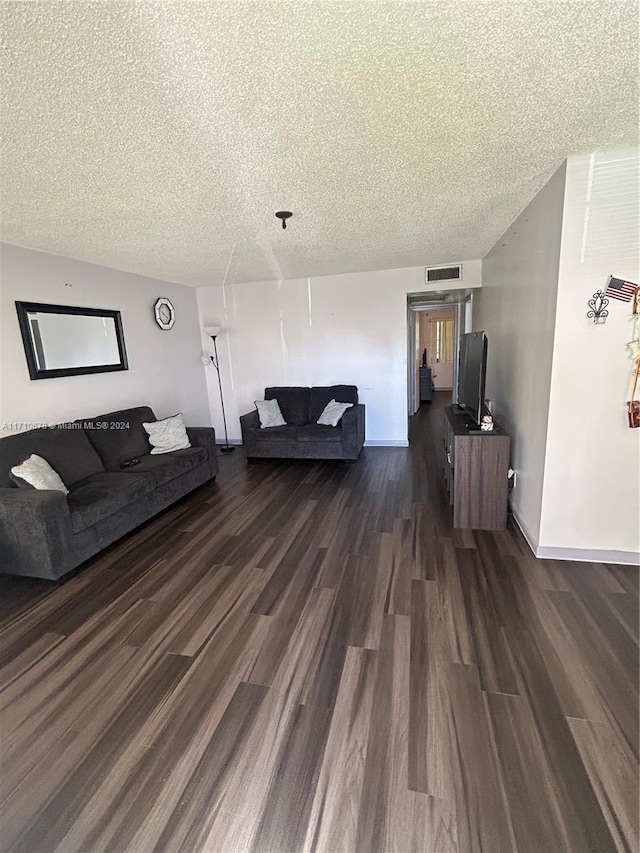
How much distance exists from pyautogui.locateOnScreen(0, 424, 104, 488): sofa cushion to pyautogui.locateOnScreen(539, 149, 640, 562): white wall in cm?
369

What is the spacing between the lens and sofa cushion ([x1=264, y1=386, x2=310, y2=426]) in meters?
5.22

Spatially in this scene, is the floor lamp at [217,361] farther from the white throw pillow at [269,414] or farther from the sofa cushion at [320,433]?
the sofa cushion at [320,433]

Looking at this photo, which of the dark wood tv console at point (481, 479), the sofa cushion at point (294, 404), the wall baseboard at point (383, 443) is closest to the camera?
the dark wood tv console at point (481, 479)

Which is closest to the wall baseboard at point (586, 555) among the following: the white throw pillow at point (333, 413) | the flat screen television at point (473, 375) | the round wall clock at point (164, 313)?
the flat screen television at point (473, 375)

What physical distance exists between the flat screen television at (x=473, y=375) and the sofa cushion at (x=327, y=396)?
1.61 m

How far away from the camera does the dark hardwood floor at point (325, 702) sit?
46.4 inches

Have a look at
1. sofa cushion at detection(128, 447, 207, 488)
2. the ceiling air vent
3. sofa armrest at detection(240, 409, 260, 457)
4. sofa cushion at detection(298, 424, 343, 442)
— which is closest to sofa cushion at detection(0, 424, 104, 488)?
sofa cushion at detection(128, 447, 207, 488)

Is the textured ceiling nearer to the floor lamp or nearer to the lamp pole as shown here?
the floor lamp

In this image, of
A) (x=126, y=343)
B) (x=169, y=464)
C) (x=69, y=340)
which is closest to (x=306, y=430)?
(x=169, y=464)

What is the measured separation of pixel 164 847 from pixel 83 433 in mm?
3197

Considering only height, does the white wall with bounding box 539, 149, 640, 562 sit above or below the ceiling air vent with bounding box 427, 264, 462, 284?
below

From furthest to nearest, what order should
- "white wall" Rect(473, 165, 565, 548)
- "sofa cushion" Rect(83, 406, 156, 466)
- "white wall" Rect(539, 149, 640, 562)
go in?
"sofa cushion" Rect(83, 406, 156, 466) < "white wall" Rect(473, 165, 565, 548) < "white wall" Rect(539, 149, 640, 562)

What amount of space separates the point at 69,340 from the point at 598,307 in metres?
4.30

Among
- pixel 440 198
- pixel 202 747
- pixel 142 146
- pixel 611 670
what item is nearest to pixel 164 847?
pixel 202 747
